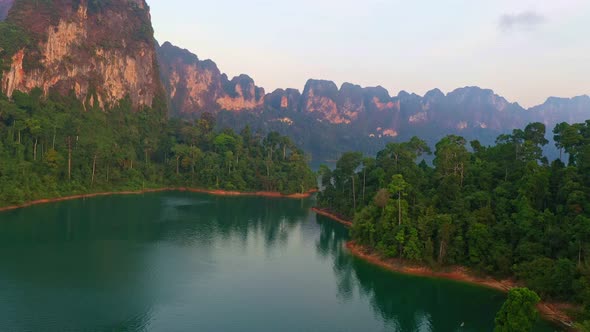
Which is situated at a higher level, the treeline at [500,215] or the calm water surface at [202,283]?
the treeline at [500,215]

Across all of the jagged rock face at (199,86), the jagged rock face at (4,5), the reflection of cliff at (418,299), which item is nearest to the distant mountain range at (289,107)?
the jagged rock face at (199,86)

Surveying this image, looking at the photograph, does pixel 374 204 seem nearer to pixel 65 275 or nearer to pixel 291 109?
pixel 65 275

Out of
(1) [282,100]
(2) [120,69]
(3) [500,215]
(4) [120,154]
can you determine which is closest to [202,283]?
(3) [500,215]

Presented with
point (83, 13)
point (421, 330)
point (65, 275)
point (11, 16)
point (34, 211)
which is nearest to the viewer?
point (421, 330)

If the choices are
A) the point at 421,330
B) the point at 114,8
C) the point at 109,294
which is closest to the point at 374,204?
the point at 421,330

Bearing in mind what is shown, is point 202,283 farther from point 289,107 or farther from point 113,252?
point 289,107

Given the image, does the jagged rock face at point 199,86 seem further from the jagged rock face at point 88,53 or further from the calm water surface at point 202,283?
the calm water surface at point 202,283

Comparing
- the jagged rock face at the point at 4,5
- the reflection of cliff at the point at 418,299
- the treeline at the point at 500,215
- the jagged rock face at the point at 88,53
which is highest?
the jagged rock face at the point at 4,5
